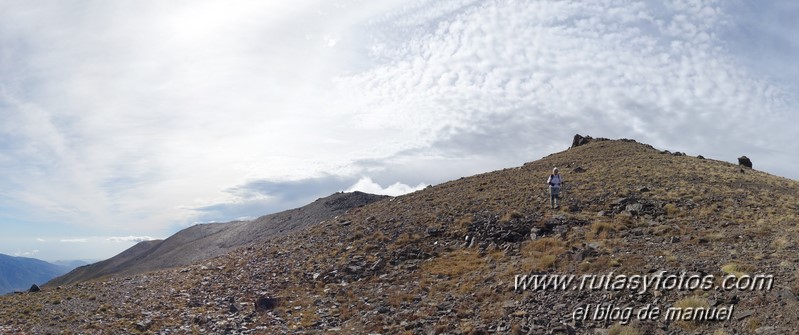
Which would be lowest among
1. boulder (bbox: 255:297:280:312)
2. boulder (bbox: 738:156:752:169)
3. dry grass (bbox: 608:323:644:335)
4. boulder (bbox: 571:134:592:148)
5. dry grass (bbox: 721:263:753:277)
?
dry grass (bbox: 608:323:644:335)

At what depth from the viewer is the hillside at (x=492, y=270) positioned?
14.1m

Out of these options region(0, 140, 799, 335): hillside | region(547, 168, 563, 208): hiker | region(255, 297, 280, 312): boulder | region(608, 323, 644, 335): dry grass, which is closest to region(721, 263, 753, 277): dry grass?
region(0, 140, 799, 335): hillside

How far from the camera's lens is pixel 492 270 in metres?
20.3

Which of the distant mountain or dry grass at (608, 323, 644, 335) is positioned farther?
the distant mountain

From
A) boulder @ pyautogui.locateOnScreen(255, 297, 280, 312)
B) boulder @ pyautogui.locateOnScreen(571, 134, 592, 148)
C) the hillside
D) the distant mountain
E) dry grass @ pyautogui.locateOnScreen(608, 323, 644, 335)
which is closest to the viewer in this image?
dry grass @ pyautogui.locateOnScreen(608, 323, 644, 335)

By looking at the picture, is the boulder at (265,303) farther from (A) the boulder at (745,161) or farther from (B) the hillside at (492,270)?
(A) the boulder at (745,161)

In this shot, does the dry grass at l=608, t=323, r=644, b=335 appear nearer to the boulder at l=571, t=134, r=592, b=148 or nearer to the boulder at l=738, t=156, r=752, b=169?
the boulder at l=738, t=156, r=752, b=169

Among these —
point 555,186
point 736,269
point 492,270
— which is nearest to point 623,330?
point 736,269

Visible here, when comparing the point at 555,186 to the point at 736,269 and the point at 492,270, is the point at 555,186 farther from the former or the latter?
the point at 736,269

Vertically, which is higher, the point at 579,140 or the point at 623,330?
the point at 579,140

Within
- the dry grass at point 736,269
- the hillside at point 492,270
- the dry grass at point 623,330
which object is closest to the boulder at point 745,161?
the hillside at point 492,270

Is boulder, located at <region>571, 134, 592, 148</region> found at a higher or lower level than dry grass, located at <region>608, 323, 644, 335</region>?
higher

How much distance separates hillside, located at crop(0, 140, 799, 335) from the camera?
14109 millimetres

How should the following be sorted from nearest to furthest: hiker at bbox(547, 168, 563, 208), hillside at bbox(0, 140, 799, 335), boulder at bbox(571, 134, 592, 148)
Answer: hillside at bbox(0, 140, 799, 335) < hiker at bbox(547, 168, 563, 208) < boulder at bbox(571, 134, 592, 148)
